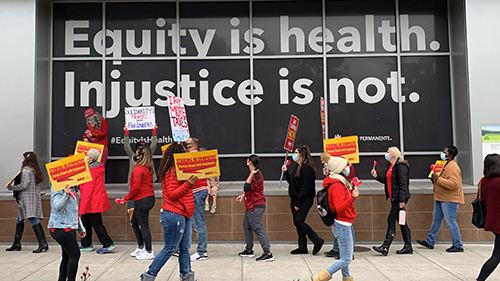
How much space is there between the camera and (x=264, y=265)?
296 inches

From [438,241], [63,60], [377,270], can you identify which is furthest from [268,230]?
[63,60]

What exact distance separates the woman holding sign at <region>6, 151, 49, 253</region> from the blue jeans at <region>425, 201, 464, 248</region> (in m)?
7.36

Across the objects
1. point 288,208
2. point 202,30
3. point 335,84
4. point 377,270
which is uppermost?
point 202,30

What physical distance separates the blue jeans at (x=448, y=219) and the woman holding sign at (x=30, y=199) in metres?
7.36

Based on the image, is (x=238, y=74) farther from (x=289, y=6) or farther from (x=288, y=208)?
(x=288, y=208)

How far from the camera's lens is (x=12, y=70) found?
10008 mm

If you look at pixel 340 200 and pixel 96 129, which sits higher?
pixel 96 129

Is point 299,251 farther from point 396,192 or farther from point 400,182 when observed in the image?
point 400,182

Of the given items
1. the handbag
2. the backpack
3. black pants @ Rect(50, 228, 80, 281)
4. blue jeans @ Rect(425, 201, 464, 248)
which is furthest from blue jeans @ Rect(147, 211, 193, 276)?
blue jeans @ Rect(425, 201, 464, 248)

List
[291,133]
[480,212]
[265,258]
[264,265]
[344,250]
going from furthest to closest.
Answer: [291,133] → [265,258] → [264,265] → [480,212] → [344,250]

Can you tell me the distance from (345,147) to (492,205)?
277cm

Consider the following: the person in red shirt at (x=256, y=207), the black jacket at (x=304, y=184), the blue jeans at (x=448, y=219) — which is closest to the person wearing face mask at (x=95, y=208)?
the person in red shirt at (x=256, y=207)

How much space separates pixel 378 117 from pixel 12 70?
27.3 feet

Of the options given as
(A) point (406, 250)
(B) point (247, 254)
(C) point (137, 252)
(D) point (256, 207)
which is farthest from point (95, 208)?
(A) point (406, 250)
